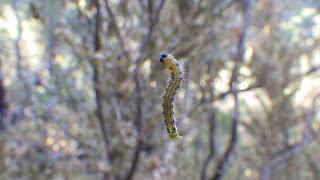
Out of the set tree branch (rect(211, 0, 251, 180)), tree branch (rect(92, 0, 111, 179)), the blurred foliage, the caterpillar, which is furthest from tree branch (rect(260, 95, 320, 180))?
the caterpillar

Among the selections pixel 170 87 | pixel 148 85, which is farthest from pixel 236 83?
pixel 170 87

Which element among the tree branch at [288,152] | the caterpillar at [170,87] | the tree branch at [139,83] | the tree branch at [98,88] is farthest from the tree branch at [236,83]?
the caterpillar at [170,87]

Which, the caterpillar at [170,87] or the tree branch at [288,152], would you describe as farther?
the tree branch at [288,152]

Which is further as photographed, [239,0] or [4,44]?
[4,44]

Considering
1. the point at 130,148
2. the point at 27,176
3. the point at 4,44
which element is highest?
the point at 4,44

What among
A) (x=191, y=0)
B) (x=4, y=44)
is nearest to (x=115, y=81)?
(x=191, y=0)

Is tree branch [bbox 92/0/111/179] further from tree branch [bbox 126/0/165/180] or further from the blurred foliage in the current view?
tree branch [bbox 126/0/165/180]

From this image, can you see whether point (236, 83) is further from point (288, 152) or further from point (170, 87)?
point (170, 87)

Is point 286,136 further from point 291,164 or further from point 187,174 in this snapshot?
point 187,174

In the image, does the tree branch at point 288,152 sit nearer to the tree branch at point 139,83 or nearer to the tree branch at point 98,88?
the tree branch at point 139,83
